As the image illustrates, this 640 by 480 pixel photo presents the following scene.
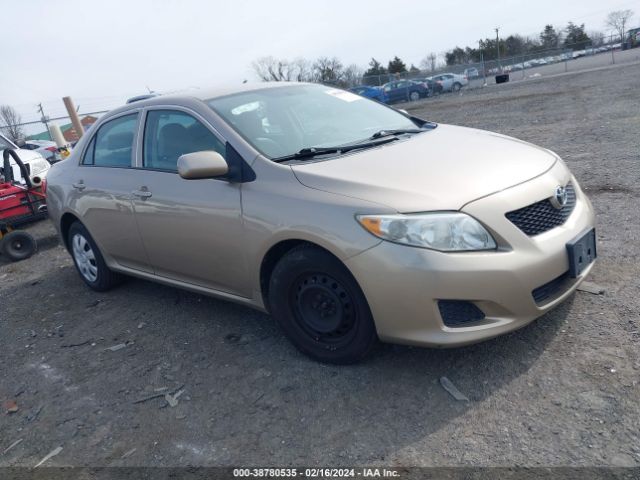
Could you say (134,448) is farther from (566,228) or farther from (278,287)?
(566,228)

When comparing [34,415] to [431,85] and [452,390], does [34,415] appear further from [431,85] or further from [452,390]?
[431,85]

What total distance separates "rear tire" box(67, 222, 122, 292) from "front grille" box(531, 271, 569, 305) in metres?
3.75

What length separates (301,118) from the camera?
394cm

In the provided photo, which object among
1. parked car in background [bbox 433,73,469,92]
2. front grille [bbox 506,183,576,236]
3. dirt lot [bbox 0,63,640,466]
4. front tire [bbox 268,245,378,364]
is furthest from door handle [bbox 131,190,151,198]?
parked car in background [bbox 433,73,469,92]

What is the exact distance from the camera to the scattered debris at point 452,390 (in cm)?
285

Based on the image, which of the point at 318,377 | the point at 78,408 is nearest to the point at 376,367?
the point at 318,377

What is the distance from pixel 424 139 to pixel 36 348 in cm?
336

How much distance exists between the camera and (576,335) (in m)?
3.21

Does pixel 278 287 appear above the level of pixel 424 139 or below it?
below

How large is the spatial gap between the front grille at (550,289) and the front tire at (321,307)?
87 centimetres

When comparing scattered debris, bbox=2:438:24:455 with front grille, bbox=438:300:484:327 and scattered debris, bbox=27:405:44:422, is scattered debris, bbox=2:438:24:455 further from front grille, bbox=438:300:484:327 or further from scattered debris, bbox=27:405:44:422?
front grille, bbox=438:300:484:327

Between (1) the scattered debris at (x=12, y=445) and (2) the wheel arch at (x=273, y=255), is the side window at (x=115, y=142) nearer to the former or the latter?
(2) the wheel arch at (x=273, y=255)

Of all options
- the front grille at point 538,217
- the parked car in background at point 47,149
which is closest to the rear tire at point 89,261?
the front grille at point 538,217

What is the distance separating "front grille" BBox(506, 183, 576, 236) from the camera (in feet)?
9.48
